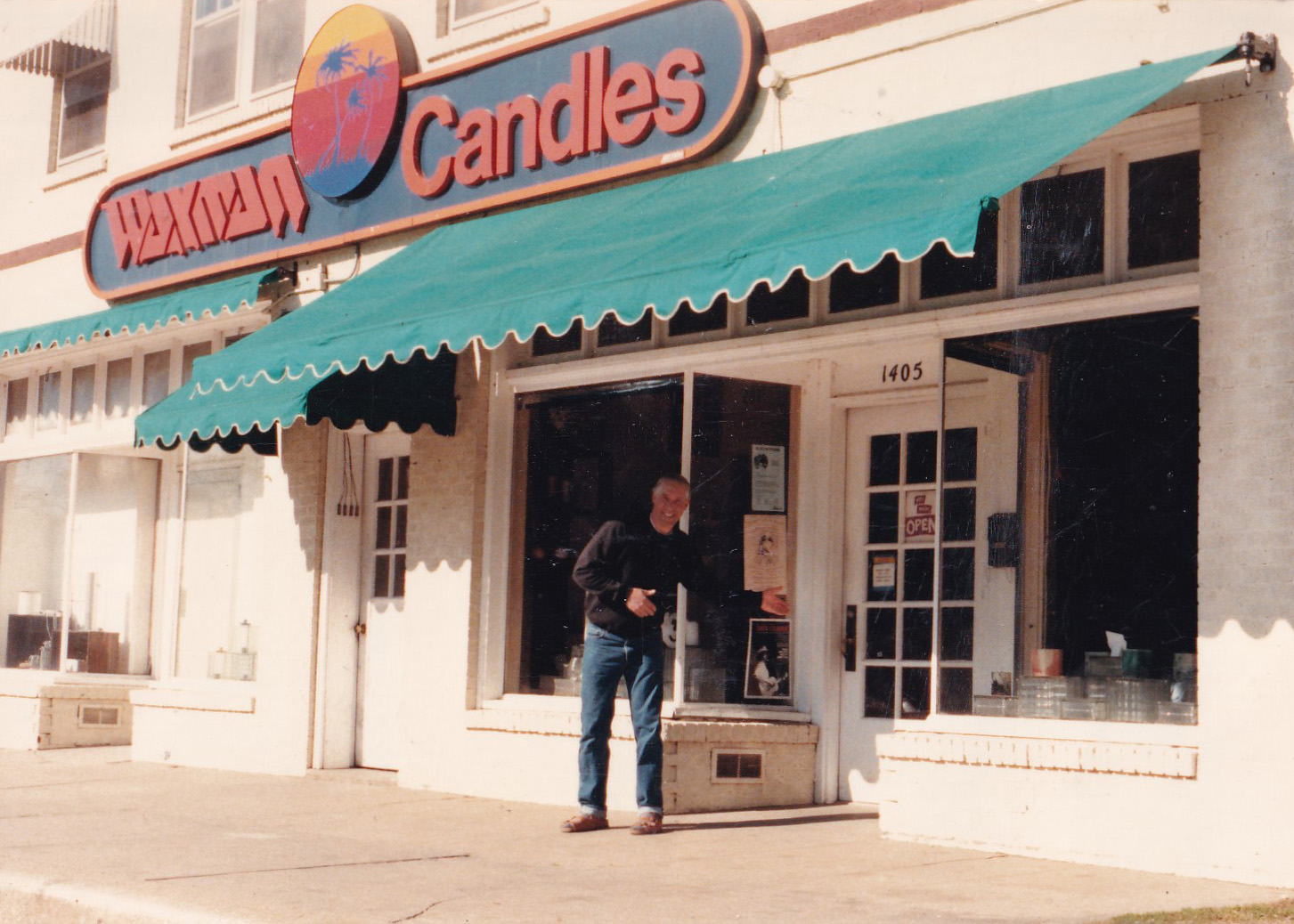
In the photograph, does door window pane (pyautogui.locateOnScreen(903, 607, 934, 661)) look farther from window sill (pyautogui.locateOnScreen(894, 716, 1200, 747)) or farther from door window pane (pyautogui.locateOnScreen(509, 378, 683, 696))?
door window pane (pyautogui.locateOnScreen(509, 378, 683, 696))

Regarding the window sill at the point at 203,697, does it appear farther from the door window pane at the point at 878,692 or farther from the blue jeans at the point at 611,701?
the door window pane at the point at 878,692

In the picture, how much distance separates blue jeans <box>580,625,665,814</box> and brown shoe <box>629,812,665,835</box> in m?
0.03

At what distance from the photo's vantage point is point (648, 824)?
804 centimetres

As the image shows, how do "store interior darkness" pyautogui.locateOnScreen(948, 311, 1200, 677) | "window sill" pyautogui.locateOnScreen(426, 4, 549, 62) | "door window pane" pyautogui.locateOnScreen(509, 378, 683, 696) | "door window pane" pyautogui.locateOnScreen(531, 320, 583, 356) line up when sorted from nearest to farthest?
"store interior darkness" pyautogui.locateOnScreen(948, 311, 1200, 677), "door window pane" pyautogui.locateOnScreen(509, 378, 683, 696), "door window pane" pyautogui.locateOnScreen(531, 320, 583, 356), "window sill" pyautogui.locateOnScreen(426, 4, 549, 62)

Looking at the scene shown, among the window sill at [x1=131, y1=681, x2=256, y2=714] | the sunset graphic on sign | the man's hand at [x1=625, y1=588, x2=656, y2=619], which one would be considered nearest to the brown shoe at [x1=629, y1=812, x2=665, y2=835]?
the man's hand at [x1=625, y1=588, x2=656, y2=619]

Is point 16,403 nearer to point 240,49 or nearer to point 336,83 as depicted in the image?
point 240,49

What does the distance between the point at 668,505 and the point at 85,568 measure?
303 inches

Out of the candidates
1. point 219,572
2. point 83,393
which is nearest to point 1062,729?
point 219,572

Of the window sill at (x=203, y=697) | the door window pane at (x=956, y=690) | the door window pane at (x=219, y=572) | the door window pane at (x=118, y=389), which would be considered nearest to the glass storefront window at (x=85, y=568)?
the door window pane at (x=118, y=389)

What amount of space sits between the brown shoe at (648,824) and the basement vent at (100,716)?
7.21 metres

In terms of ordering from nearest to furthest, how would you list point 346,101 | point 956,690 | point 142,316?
point 956,690, point 346,101, point 142,316

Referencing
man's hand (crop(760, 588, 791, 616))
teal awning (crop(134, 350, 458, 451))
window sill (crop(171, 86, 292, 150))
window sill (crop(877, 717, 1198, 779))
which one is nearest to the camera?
window sill (crop(877, 717, 1198, 779))

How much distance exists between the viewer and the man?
8102 mm

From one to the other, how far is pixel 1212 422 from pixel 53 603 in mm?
10754
